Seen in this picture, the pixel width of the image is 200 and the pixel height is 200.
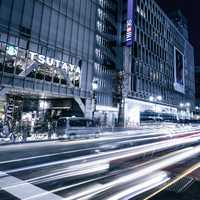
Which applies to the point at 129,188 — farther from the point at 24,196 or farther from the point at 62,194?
the point at 24,196

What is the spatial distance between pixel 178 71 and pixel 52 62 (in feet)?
213

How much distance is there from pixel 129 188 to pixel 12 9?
27030 millimetres

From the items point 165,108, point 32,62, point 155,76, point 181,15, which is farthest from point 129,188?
point 181,15

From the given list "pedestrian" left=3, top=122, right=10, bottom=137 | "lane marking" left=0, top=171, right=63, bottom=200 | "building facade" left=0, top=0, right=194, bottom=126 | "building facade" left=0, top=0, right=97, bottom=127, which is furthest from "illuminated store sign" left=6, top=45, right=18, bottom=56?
"lane marking" left=0, top=171, right=63, bottom=200

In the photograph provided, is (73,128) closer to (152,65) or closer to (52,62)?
(52,62)

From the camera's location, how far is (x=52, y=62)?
3228 centimetres

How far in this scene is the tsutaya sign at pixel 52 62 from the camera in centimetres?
2990

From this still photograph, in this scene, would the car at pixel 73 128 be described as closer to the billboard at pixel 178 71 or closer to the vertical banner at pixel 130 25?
the vertical banner at pixel 130 25

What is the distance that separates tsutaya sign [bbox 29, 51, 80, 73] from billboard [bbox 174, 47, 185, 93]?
54.9 metres

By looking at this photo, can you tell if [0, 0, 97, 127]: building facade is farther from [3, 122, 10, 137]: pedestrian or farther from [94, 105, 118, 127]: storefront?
[94, 105, 118, 127]: storefront

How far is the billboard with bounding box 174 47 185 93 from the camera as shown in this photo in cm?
8256

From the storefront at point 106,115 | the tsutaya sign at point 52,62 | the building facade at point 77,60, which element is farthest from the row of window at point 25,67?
the storefront at point 106,115

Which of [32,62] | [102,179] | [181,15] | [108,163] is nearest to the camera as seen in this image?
[102,179]

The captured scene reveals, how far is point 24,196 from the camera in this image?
6.27 m
